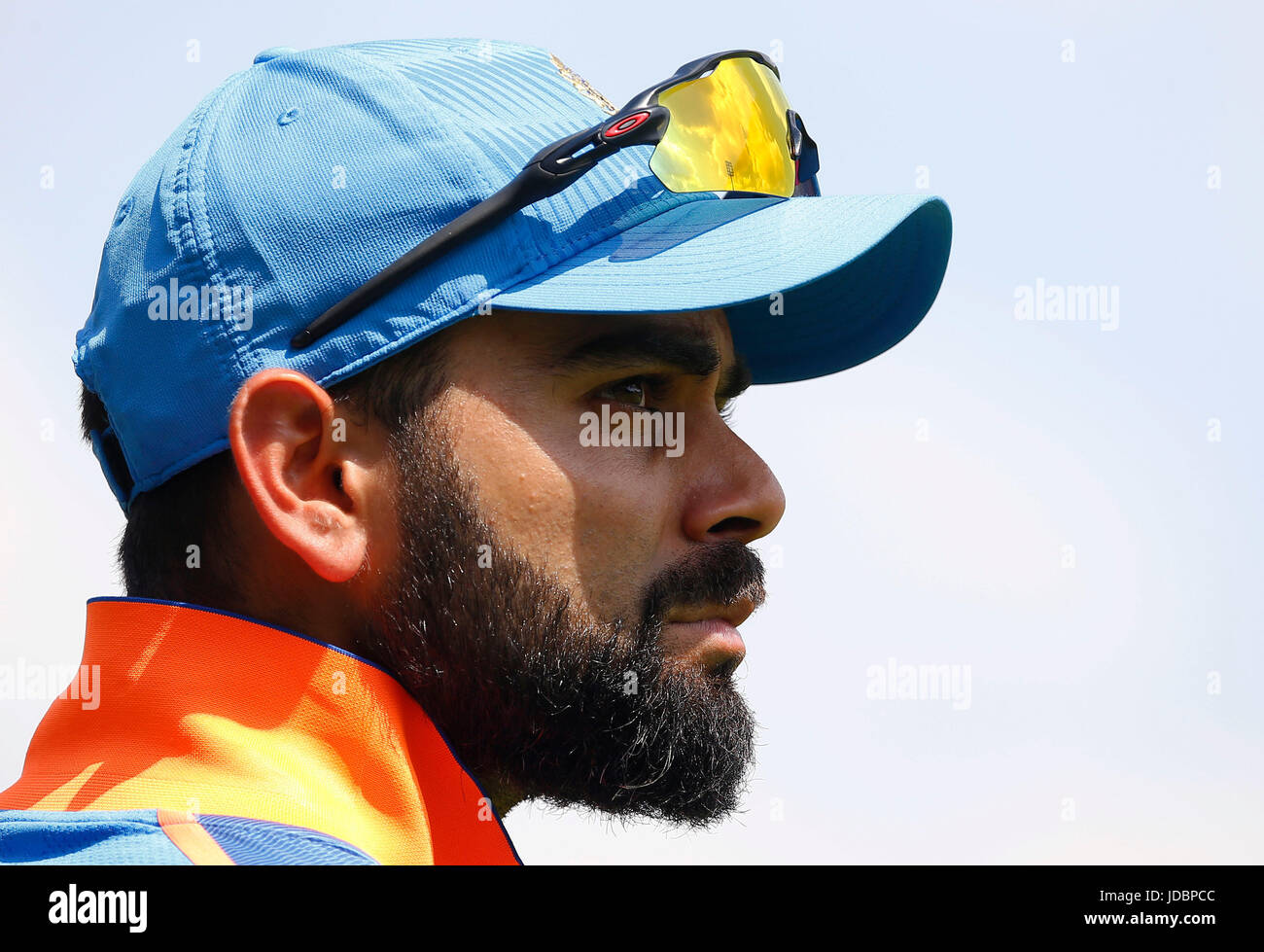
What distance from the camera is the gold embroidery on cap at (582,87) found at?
2805 millimetres

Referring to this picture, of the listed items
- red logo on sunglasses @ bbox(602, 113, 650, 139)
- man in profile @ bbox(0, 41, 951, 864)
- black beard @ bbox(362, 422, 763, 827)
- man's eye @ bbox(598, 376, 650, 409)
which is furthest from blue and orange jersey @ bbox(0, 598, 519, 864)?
red logo on sunglasses @ bbox(602, 113, 650, 139)

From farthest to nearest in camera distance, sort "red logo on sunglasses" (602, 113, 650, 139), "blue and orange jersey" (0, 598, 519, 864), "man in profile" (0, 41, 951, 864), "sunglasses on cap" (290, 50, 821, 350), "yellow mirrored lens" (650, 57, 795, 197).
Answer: "yellow mirrored lens" (650, 57, 795, 197), "red logo on sunglasses" (602, 113, 650, 139), "sunglasses on cap" (290, 50, 821, 350), "man in profile" (0, 41, 951, 864), "blue and orange jersey" (0, 598, 519, 864)

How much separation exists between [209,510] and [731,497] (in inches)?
A: 38.2

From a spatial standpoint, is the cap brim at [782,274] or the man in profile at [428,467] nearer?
the man in profile at [428,467]

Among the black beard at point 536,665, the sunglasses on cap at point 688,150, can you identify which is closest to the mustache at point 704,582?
the black beard at point 536,665

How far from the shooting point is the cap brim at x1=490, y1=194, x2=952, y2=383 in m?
2.43

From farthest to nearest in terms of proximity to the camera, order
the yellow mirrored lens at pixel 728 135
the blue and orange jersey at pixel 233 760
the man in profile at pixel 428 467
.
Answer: the yellow mirrored lens at pixel 728 135 → the man in profile at pixel 428 467 → the blue and orange jersey at pixel 233 760

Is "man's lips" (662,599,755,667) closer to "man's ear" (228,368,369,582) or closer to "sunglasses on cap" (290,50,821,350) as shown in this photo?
"man's ear" (228,368,369,582)

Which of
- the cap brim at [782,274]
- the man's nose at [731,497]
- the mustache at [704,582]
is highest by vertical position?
the cap brim at [782,274]

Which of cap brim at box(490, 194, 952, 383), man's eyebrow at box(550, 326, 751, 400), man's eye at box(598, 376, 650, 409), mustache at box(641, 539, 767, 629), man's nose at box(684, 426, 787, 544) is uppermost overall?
cap brim at box(490, 194, 952, 383)

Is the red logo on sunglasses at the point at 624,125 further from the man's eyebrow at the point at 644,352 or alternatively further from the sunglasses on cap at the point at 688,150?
the man's eyebrow at the point at 644,352

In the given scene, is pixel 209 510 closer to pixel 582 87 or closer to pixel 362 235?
pixel 362 235

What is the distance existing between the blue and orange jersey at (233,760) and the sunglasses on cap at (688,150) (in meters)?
0.56

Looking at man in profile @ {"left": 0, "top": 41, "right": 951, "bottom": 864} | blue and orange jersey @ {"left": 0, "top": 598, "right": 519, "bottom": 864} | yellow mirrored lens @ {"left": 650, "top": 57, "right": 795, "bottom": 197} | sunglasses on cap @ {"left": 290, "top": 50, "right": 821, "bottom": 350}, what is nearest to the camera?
blue and orange jersey @ {"left": 0, "top": 598, "right": 519, "bottom": 864}
